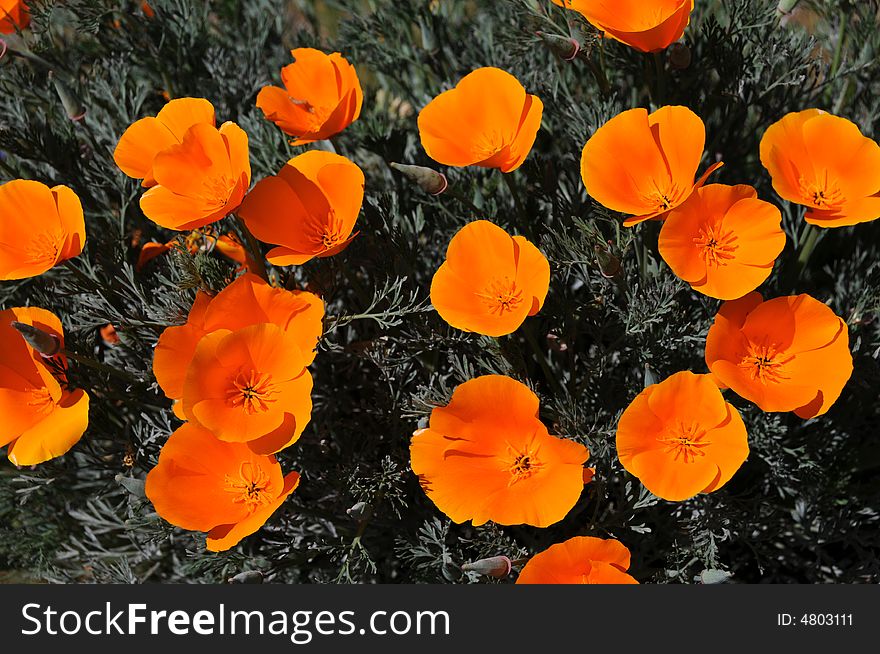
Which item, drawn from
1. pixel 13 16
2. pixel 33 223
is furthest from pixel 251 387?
pixel 13 16

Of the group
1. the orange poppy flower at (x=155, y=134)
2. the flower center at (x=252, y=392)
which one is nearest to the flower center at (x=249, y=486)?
the flower center at (x=252, y=392)

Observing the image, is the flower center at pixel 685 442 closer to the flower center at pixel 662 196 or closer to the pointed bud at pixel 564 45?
the flower center at pixel 662 196

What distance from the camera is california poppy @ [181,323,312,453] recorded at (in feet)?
3.91

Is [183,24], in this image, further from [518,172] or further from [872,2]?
[872,2]

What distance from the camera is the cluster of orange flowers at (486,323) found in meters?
1.20

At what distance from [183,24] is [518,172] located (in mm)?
826

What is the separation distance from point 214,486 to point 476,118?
73 centimetres

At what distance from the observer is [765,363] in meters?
1.28

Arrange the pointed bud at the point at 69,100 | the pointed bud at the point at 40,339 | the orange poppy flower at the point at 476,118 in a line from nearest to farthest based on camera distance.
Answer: the pointed bud at the point at 40,339
the orange poppy flower at the point at 476,118
the pointed bud at the point at 69,100

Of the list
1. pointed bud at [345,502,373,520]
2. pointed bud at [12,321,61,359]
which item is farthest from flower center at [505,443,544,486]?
pointed bud at [12,321,61,359]

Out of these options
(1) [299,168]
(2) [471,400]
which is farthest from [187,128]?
(2) [471,400]

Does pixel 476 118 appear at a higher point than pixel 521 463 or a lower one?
higher

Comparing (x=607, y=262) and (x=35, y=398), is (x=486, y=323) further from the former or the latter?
(x=35, y=398)

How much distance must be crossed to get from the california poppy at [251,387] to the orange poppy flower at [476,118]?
0.41 metres
